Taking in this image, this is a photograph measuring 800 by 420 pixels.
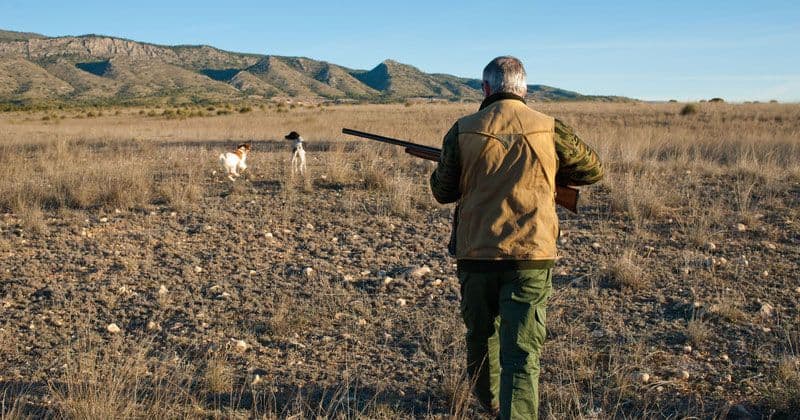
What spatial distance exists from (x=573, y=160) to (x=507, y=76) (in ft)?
1.62

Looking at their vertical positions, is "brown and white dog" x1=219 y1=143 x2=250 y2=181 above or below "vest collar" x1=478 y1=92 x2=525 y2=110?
below

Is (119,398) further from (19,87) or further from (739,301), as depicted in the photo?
(19,87)

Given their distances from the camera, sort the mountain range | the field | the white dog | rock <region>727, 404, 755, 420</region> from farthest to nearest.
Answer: the mountain range < the white dog < the field < rock <region>727, 404, 755, 420</region>

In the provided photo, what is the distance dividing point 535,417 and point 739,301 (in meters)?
2.82

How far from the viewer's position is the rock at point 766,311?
4341 millimetres

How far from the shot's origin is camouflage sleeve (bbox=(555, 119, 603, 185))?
2621mm

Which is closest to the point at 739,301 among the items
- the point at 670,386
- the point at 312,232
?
the point at 670,386

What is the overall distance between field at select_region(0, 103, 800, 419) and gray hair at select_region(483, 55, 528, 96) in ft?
5.19

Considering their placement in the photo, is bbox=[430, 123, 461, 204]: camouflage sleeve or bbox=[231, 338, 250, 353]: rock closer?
bbox=[430, 123, 461, 204]: camouflage sleeve

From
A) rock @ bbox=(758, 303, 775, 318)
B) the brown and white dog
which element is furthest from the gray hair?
the brown and white dog

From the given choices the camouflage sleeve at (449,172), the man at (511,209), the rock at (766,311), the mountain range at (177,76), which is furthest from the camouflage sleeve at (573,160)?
the mountain range at (177,76)

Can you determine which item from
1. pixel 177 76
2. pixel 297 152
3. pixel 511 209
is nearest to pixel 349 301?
pixel 511 209

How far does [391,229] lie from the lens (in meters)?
6.83

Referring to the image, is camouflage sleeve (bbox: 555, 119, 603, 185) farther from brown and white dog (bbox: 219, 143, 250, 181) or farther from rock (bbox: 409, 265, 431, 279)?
brown and white dog (bbox: 219, 143, 250, 181)
